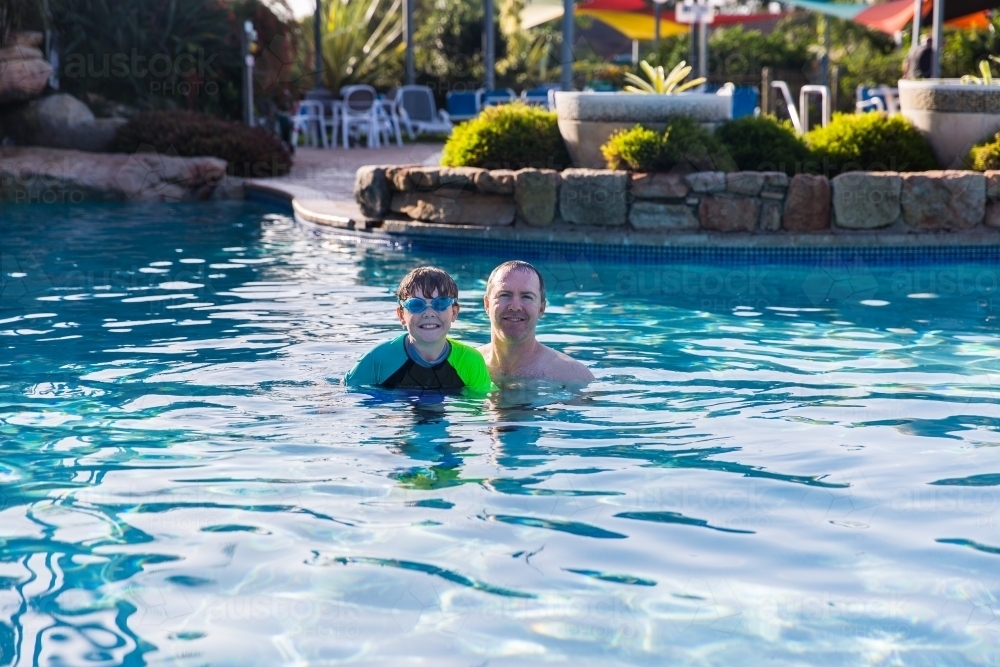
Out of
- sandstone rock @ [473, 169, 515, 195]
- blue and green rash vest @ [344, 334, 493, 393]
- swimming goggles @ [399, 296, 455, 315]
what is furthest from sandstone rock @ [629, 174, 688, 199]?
swimming goggles @ [399, 296, 455, 315]

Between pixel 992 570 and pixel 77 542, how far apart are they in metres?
2.90

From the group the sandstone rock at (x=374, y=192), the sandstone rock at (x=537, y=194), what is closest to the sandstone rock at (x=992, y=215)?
the sandstone rock at (x=537, y=194)

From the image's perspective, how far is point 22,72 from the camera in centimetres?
1645

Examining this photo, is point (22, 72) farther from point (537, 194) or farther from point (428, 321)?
point (428, 321)

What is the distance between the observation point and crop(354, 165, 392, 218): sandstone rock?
1155 centimetres

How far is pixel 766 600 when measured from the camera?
11.9 feet

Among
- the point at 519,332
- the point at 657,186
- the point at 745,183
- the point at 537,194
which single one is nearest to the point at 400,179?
the point at 537,194

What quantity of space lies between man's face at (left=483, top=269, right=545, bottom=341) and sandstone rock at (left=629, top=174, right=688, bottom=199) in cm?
517

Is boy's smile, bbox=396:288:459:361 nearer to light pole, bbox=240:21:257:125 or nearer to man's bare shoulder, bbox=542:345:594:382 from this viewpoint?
man's bare shoulder, bbox=542:345:594:382

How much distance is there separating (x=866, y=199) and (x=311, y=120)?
1224cm

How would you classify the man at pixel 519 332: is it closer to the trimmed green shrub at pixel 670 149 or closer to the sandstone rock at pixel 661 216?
the sandstone rock at pixel 661 216

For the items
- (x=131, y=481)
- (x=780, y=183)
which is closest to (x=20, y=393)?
(x=131, y=481)

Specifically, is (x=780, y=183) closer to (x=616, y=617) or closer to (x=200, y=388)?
(x=200, y=388)

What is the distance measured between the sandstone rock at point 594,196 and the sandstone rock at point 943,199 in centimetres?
234
